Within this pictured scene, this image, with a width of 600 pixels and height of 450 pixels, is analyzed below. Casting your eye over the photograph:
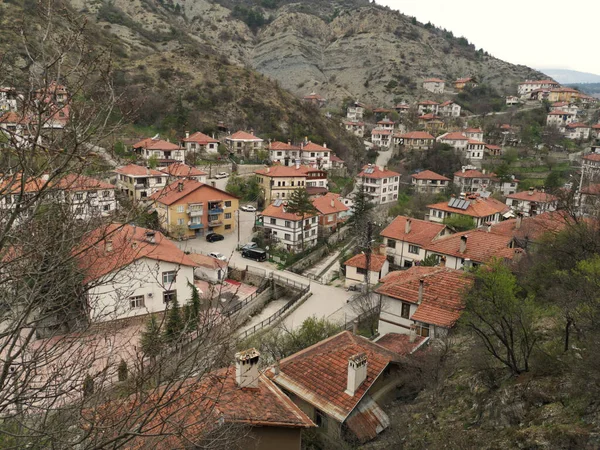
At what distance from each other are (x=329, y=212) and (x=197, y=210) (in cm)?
1254

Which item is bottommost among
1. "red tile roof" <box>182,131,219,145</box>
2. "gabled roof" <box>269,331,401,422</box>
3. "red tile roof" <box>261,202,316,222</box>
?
"red tile roof" <box>261,202,316,222</box>

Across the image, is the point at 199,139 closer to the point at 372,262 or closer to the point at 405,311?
the point at 372,262

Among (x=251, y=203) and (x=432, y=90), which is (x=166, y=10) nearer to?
(x=432, y=90)

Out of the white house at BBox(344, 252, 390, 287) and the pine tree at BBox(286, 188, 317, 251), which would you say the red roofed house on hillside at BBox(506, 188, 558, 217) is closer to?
the white house at BBox(344, 252, 390, 287)

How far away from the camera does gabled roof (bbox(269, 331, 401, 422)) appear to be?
12.4 meters

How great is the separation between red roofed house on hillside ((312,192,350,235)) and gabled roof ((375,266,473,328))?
2118cm

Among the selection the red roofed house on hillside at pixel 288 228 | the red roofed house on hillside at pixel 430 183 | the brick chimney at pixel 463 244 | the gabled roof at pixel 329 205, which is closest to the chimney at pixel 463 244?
the brick chimney at pixel 463 244

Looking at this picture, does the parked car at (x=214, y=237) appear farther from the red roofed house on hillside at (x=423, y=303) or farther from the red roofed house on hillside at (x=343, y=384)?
the red roofed house on hillside at (x=343, y=384)

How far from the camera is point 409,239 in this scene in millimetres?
32562

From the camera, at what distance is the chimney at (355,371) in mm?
12336

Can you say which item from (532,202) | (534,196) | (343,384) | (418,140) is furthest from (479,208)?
(418,140)

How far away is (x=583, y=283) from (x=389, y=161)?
66.0 metres

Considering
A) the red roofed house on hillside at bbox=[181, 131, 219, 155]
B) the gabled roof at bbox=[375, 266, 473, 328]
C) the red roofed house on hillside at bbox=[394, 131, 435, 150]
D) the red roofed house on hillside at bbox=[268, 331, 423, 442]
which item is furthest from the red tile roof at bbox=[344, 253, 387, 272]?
the red roofed house on hillside at bbox=[394, 131, 435, 150]

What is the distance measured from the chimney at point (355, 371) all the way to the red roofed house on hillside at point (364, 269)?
1734 centimetres
